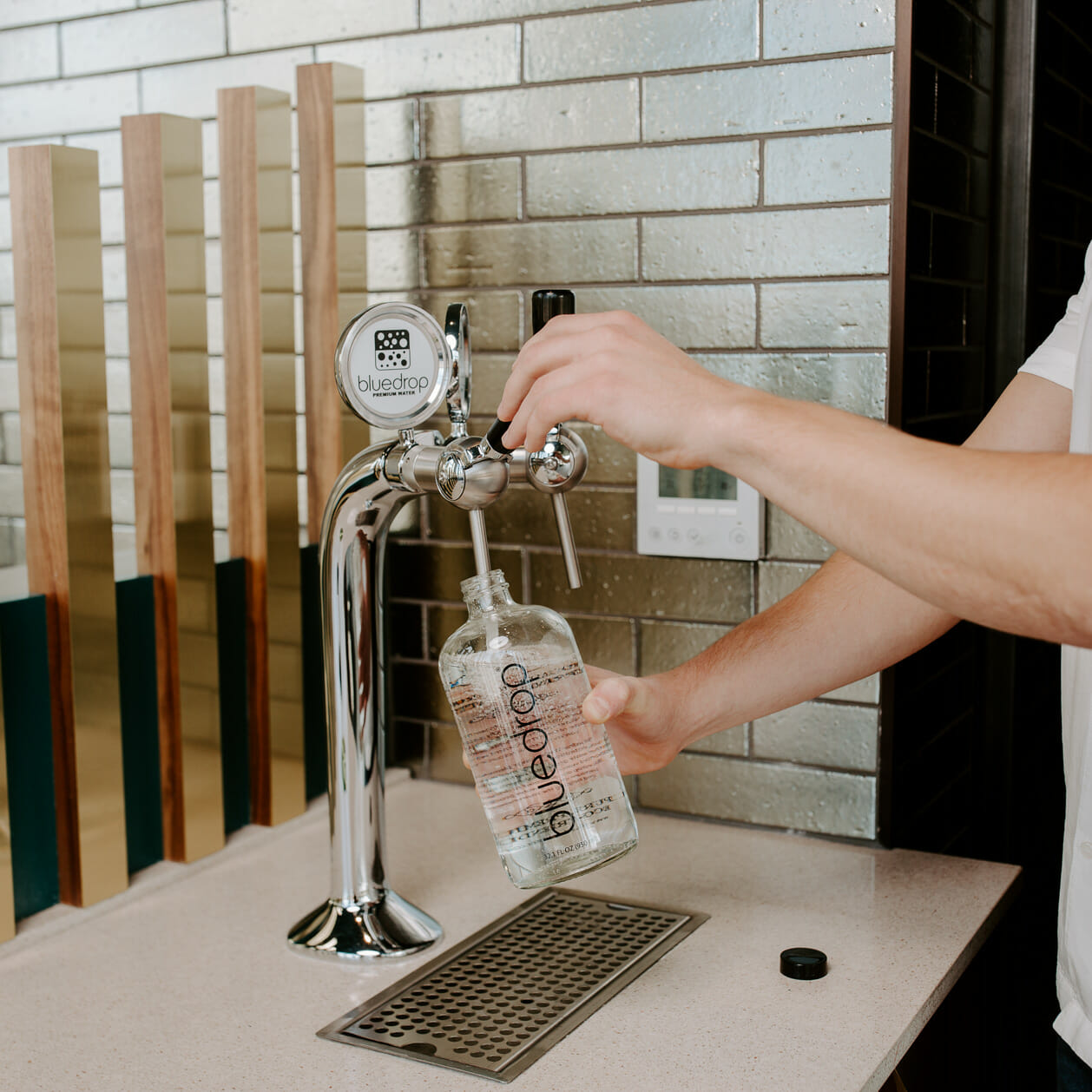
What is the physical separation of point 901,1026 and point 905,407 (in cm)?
66

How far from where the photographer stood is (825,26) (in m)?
1.36

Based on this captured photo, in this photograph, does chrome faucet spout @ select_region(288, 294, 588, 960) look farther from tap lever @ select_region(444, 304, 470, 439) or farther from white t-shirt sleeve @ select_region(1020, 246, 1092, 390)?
white t-shirt sleeve @ select_region(1020, 246, 1092, 390)

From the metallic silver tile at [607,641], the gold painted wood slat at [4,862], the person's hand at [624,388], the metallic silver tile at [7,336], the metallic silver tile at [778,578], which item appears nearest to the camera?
the person's hand at [624,388]

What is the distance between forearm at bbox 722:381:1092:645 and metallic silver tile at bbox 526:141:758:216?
71cm

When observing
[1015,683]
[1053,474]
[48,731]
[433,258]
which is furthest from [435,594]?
[1053,474]

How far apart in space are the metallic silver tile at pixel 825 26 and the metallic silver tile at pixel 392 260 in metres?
0.50

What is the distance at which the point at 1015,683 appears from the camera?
1709mm

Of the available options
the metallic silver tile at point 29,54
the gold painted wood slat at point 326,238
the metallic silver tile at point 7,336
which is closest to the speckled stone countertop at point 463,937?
the gold painted wood slat at point 326,238

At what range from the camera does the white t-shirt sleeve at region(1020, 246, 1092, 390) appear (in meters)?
1.12

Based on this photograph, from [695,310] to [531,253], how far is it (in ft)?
0.74

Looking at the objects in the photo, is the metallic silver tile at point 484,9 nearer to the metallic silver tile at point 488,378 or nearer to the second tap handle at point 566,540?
the metallic silver tile at point 488,378

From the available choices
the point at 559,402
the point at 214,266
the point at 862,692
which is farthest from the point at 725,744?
the point at 214,266

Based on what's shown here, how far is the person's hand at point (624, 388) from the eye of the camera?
2.72 ft

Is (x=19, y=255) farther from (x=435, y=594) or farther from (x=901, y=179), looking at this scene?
(x=901, y=179)
